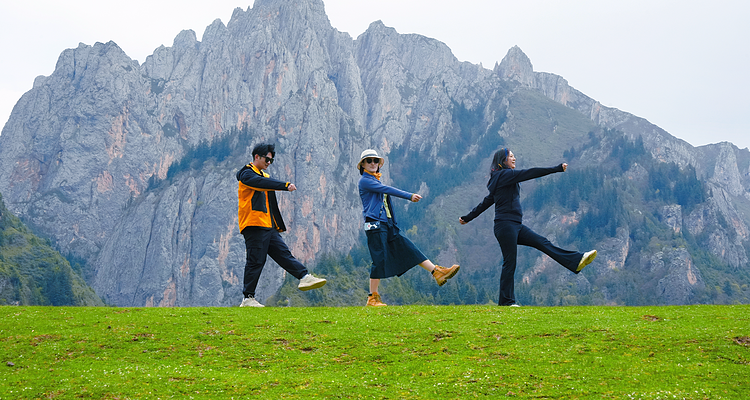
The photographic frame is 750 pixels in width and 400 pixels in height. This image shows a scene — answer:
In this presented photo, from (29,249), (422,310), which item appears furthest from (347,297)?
(422,310)

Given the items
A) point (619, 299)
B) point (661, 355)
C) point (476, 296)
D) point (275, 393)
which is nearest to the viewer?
point (275, 393)

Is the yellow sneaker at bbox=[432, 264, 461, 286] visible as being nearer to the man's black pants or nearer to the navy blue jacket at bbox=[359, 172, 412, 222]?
the navy blue jacket at bbox=[359, 172, 412, 222]

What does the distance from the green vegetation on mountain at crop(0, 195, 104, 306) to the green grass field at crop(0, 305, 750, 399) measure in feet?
404

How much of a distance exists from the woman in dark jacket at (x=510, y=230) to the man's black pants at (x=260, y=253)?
4499mm

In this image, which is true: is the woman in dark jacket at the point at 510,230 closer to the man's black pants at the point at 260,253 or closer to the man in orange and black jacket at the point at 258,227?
the man in orange and black jacket at the point at 258,227

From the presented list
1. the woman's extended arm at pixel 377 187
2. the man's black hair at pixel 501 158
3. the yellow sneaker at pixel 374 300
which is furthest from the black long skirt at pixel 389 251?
the man's black hair at pixel 501 158

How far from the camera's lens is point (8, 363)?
9.44 m

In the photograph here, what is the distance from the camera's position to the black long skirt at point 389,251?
14320 millimetres

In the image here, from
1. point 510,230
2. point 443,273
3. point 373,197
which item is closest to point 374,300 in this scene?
point 443,273

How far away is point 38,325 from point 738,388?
1132 cm

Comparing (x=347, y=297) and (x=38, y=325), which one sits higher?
(x=38, y=325)

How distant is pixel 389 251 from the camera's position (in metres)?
14.6

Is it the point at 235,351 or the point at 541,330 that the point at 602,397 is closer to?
the point at 541,330

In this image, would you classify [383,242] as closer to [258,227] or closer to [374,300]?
[374,300]
